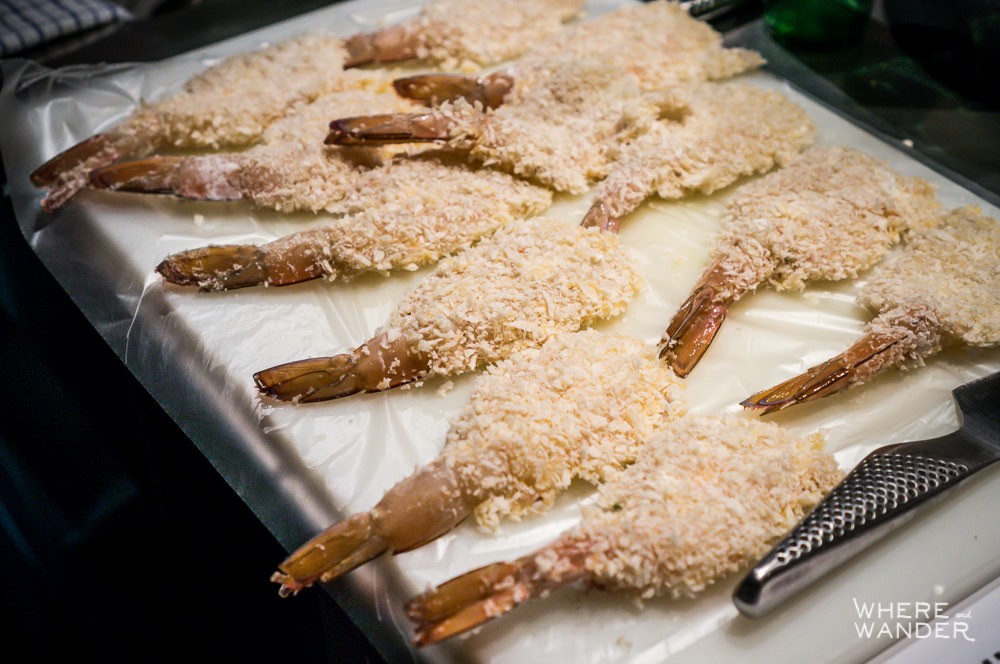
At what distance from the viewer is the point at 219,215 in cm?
169

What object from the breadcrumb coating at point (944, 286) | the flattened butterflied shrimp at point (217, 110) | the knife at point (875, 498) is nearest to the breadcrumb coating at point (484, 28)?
the flattened butterflied shrimp at point (217, 110)

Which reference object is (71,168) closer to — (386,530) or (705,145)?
(386,530)

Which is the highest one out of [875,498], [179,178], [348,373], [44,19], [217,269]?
[44,19]

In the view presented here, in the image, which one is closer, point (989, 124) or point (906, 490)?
point (906, 490)

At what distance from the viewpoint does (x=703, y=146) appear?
170 centimetres

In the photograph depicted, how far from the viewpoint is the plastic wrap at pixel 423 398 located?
1.05 metres

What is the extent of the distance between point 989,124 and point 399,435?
1.54 meters

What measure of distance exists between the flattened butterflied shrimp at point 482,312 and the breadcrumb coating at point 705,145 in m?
0.20

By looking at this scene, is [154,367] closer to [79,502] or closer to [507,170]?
[79,502]

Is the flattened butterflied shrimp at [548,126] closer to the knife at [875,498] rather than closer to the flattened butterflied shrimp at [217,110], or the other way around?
the flattened butterflied shrimp at [217,110]

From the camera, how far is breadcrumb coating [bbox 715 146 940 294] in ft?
4.88

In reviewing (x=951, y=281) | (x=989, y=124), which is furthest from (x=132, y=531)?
(x=989, y=124)

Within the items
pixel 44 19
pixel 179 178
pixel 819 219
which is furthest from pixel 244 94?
pixel 819 219

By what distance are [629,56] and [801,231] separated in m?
0.74
